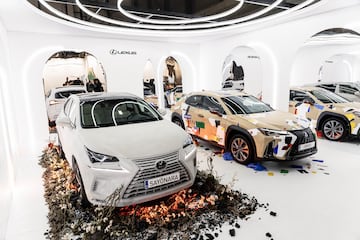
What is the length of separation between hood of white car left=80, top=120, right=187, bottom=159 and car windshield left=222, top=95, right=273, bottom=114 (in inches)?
68.4

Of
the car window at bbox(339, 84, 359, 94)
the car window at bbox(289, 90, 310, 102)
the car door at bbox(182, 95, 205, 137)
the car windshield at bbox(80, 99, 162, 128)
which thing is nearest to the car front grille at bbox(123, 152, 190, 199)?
the car windshield at bbox(80, 99, 162, 128)

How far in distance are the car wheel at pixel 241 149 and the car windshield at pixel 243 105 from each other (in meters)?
0.55

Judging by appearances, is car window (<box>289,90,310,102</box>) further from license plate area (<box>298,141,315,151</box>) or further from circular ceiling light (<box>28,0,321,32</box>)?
license plate area (<box>298,141,315,151</box>)

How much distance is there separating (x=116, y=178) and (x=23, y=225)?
125 centimetres

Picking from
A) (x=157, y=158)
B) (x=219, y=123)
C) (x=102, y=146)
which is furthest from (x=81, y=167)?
(x=219, y=123)

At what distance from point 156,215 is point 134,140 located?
0.90 m

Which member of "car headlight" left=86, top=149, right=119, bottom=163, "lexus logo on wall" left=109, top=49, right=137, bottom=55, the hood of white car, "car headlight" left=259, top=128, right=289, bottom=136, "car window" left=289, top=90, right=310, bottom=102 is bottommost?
"car headlight" left=259, top=128, right=289, bottom=136

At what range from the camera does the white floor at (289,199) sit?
2.45m

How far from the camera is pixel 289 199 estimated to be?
3.06 m

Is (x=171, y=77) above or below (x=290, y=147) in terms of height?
above

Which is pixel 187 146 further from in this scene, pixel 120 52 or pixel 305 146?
pixel 120 52

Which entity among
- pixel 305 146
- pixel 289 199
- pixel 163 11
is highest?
pixel 163 11

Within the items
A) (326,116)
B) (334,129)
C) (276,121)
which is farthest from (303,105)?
(276,121)

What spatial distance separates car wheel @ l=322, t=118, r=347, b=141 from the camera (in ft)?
18.0
